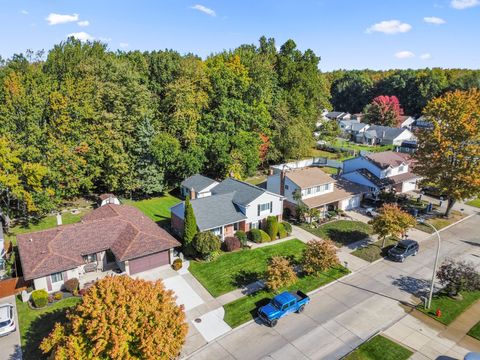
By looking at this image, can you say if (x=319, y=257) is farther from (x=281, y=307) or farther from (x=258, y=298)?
(x=281, y=307)

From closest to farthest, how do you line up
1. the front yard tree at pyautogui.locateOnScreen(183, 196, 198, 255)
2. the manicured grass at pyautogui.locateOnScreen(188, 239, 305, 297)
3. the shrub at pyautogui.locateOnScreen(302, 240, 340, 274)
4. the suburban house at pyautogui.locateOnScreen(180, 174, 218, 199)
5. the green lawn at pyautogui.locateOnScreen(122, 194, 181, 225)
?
1. the shrub at pyautogui.locateOnScreen(302, 240, 340, 274)
2. the manicured grass at pyautogui.locateOnScreen(188, 239, 305, 297)
3. the front yard tree at pyautogui.locateOnScreen(183, 196, 198, 255)
4. the green lawn at pyautogui.locateOnScreen(122, 194, 181, 225)
5. the suburban house at pyautogui.locateOnScreen(180, 174, 218, 199)

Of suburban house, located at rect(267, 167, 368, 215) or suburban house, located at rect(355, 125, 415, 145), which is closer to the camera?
suburban house, located at rect(267, 167, 368, 215)

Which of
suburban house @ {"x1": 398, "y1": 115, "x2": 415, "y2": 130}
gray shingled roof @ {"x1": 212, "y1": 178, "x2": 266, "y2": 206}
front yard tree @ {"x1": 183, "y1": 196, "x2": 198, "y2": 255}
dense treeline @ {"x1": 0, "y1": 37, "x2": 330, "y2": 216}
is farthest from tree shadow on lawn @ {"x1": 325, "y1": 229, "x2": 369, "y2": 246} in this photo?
suburban house @ {"x1": 398, "y1": 115, "x2": 415, "y2": 130}

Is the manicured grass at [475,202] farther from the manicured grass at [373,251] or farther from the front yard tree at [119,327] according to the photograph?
the front yard tree at [119,327]

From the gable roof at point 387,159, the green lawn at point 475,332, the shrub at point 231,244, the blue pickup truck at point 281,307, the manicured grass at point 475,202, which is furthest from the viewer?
the gable roof at point 387,159

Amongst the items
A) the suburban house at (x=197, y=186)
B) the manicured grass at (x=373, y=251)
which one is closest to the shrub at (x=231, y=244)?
the suburban house at (x=197, y=186)

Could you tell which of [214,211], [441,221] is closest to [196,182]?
[214,211]

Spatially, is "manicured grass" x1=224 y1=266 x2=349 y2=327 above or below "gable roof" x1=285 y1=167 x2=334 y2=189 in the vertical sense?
below

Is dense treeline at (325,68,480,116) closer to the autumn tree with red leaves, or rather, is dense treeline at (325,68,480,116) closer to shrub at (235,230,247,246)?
the autumn tree with red leaves
